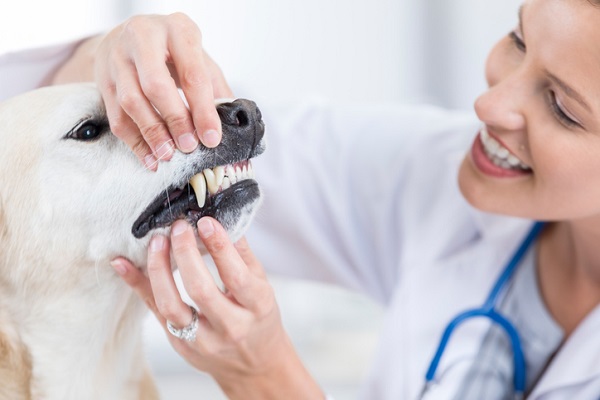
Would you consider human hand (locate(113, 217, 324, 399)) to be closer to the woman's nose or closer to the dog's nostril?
the dog's nostril

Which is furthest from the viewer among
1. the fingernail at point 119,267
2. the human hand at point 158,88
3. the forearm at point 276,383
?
the forearm at point 276,383

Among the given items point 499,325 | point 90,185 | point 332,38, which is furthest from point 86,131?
point 332,38

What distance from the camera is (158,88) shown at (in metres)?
0.75

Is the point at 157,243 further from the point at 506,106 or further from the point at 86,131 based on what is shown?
the point at 506,106

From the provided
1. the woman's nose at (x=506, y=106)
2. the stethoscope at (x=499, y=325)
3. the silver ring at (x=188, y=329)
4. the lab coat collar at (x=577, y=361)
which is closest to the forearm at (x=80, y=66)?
the silver ring at (x=188, y=329)

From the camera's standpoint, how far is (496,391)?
1139 millimetres

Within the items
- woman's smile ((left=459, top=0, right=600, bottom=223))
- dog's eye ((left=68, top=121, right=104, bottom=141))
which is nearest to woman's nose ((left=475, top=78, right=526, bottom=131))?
woman's smile ((left=459, top=0, right=600, bottom=223))

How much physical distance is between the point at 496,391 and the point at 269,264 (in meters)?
0.41

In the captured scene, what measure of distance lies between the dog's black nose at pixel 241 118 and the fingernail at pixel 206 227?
0.30 ft

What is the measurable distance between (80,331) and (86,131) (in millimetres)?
238

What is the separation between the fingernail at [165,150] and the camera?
799 mm

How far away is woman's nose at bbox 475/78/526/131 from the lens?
100 centimetres

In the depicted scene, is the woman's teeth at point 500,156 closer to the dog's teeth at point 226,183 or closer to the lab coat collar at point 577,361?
the lab coat collar at point 577,361

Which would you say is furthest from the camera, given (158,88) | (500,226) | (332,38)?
(332,38)
